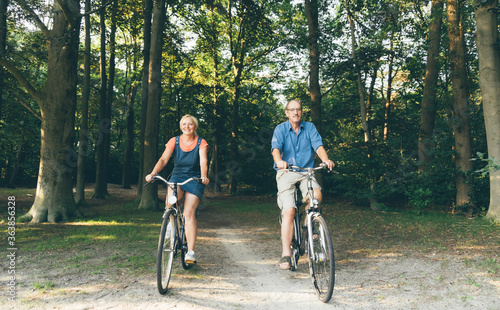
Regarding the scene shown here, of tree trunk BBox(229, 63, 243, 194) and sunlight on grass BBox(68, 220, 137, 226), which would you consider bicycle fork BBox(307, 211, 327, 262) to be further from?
tree trunk BBox(229, 63, 243, 194)

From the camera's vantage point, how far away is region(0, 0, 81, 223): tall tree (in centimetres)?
799

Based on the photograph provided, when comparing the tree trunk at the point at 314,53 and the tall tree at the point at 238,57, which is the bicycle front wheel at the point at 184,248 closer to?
the tree trunk at the point at 314,53

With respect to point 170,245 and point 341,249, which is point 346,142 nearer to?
point 341,249

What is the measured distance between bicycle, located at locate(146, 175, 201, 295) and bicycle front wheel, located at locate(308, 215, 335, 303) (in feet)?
4.85

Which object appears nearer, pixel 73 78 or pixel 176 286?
pixel 176 286

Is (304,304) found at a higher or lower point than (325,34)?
lower

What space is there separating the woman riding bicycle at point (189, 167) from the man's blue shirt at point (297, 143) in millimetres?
969

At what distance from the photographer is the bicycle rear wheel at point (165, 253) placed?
3297 millimetres

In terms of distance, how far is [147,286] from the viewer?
360 centimetres

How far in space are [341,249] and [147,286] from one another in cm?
323

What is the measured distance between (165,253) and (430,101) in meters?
12.5

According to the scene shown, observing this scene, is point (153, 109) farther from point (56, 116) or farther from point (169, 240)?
point (169, 240)

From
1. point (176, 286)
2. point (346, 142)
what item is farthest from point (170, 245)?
point (346, 142)

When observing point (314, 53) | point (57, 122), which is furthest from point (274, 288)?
point (314, 53)
